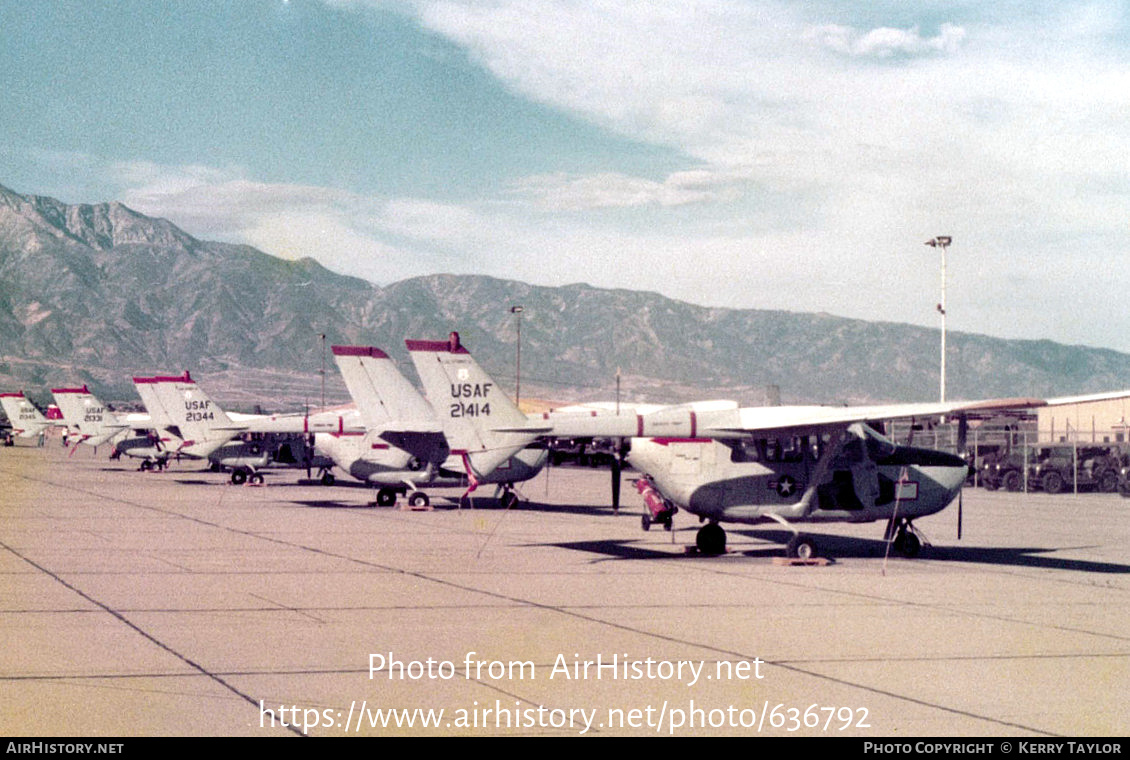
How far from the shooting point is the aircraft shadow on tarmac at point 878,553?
2139 centimetres

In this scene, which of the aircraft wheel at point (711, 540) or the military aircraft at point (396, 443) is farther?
the military aircraft at point (396, 443)

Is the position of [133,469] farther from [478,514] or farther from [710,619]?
[710,619]

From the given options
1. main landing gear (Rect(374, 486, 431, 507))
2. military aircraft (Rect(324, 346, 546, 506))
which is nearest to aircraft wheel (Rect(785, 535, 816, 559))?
military aircraft (Rect(324, 346, 546, 506))

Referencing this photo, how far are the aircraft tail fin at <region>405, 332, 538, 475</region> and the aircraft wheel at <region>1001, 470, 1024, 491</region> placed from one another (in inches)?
1302

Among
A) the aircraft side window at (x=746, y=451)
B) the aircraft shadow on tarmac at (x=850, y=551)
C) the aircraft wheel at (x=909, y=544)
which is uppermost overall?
the aircraft side window at (x=746, y=451)

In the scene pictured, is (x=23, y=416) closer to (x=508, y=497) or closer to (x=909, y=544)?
(x=508, y=497)

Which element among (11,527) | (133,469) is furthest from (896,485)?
(133,469)

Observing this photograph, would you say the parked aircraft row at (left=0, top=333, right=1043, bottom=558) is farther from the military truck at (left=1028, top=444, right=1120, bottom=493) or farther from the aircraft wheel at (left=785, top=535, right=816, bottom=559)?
the military truck at (left=1028, top=444, right=1120, bottom=493)

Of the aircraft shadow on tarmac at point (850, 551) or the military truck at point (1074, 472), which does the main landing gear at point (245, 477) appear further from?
the military truck at point (1074, 472)

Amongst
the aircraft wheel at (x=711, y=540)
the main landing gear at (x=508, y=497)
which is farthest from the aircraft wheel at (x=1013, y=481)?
the aircraft wheel at (x=711, y=540)

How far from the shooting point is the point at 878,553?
76.1 ft

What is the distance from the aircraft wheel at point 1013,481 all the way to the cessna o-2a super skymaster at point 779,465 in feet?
95.0

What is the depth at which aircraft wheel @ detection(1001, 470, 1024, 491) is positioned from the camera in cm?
4909
